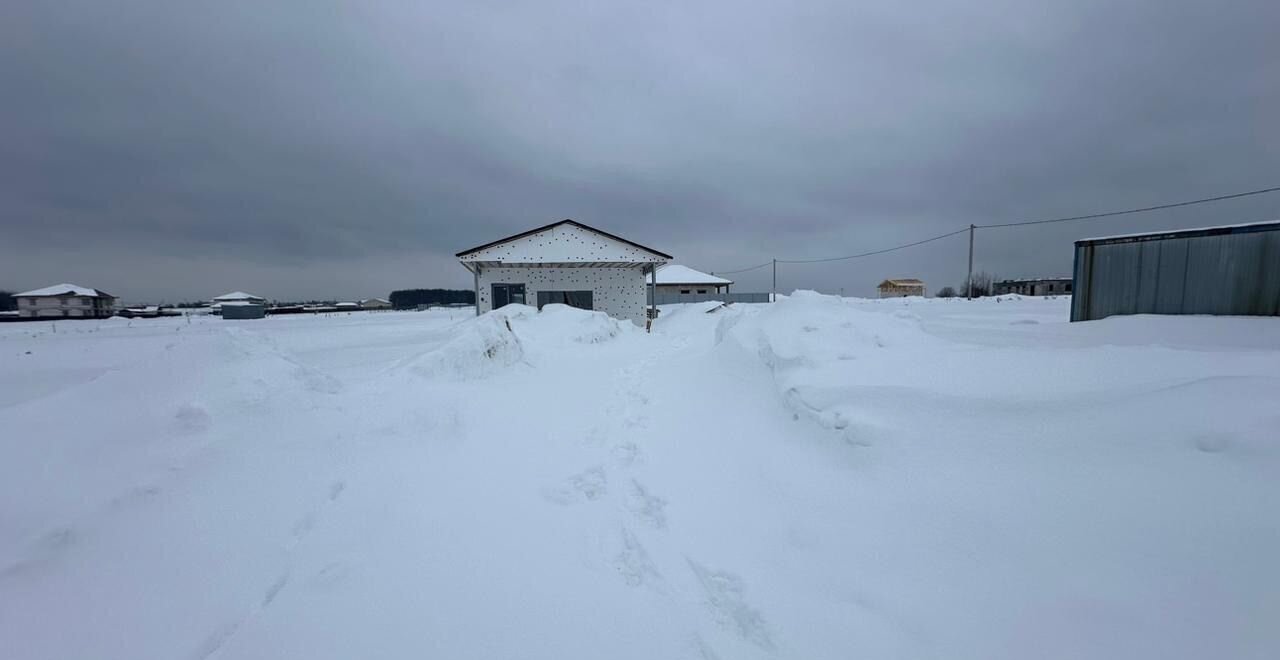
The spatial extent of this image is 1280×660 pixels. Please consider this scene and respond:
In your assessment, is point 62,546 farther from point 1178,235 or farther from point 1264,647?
point 1178,235

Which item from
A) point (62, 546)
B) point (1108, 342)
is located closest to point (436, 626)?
point (62, 546)

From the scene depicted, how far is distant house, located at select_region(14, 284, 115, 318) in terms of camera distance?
47.2 meters

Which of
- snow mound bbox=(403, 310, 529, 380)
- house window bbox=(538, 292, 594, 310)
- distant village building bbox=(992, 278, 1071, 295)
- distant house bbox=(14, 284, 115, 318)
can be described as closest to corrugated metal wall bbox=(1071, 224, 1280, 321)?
snow mound bbox=(403, 310, 529, 380)

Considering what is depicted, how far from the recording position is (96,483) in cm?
315

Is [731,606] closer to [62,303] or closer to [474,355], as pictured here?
[474,355]

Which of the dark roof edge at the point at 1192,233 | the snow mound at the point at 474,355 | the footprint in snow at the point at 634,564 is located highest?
the dark roof edge at the point at 1192,233

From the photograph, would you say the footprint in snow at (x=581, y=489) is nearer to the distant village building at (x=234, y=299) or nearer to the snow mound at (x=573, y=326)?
the snow mound at (x=573, y=326)

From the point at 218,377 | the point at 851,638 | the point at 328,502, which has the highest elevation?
the point at 218,377

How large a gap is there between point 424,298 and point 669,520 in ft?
320

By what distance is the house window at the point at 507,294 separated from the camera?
2167 cm

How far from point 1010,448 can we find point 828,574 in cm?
178

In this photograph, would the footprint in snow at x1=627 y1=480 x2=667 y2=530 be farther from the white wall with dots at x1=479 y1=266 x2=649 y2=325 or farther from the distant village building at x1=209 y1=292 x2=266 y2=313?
the distant village building at x1=209 y1=292 x2=266 y2=313

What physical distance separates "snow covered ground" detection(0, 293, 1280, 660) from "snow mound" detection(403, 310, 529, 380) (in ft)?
6.58

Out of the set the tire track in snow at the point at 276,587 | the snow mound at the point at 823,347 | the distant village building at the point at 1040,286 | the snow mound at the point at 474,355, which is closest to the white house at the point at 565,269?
the snow mound at the point at 474,355
